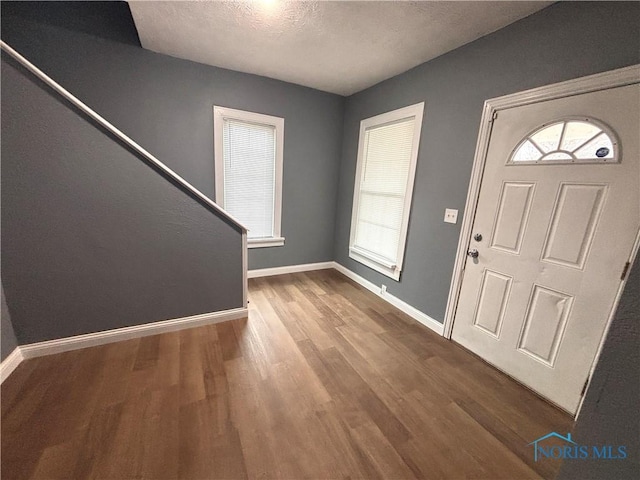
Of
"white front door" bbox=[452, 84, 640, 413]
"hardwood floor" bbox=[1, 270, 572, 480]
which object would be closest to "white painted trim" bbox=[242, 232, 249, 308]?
"hardwood floor" bbox=[1, 270, 572, 480]

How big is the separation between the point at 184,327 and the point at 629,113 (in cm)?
339

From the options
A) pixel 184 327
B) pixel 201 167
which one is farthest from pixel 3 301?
pixel 201 167

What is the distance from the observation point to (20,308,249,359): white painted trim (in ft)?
5.95

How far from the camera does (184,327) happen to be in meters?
2.25

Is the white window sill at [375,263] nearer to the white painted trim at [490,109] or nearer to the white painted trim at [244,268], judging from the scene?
the white painted trim at [490,109]

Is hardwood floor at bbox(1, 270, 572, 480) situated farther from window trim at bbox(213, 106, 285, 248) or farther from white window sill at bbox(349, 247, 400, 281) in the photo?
window trim at bbox(213, 106, 285, 248)

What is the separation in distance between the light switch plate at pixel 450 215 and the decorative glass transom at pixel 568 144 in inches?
21.9

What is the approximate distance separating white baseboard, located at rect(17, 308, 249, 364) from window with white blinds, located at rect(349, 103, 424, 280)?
1761 mm

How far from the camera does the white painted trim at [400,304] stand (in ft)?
8.02

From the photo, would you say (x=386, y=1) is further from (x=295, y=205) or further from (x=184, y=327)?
(x=184, y=327)

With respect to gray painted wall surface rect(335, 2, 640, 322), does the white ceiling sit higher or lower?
higher

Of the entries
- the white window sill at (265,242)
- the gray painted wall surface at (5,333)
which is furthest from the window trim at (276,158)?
the gray painted wall surface at (5,333)

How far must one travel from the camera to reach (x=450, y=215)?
2258 mm

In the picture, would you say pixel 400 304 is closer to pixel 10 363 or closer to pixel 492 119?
pixel 492 119
